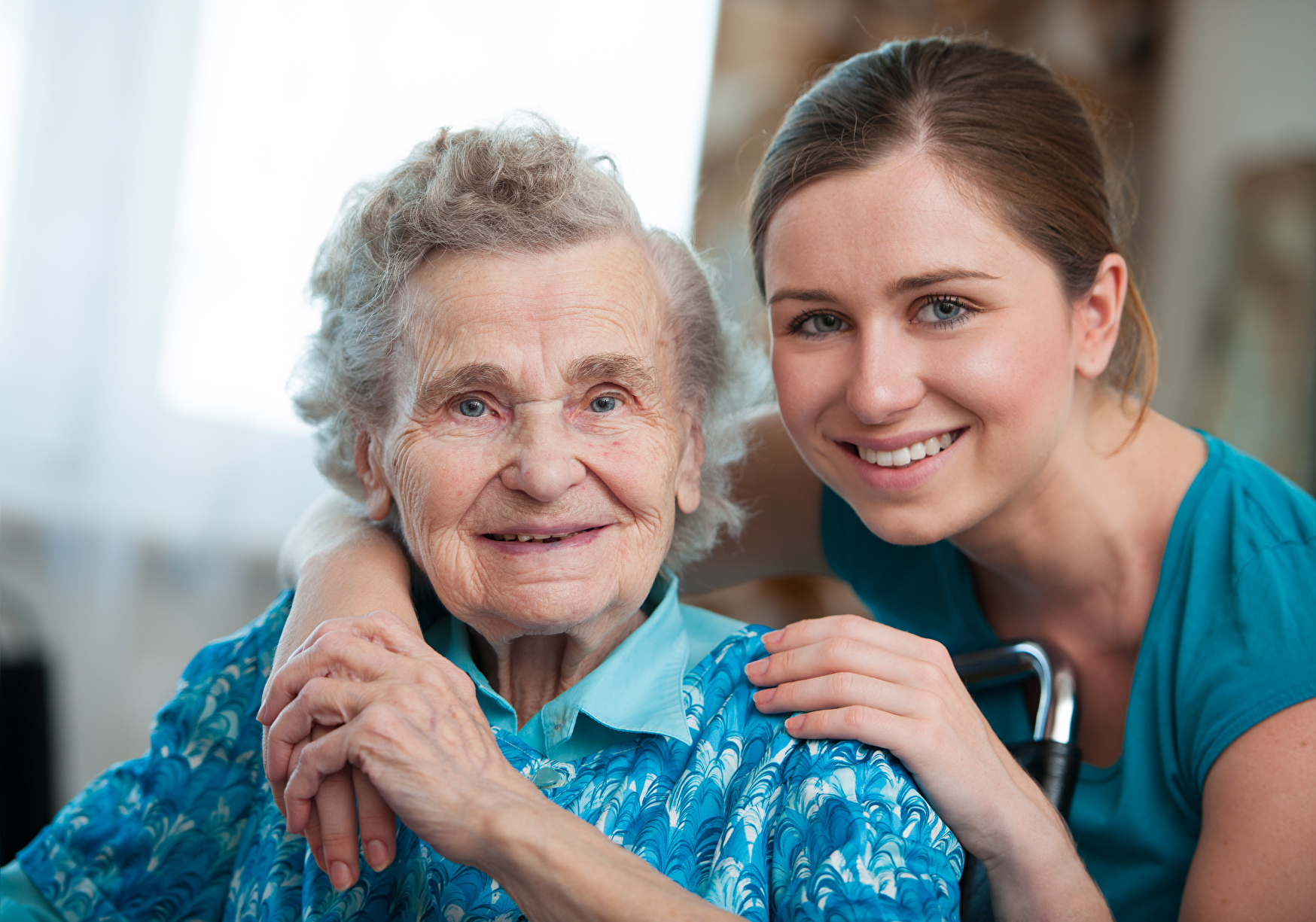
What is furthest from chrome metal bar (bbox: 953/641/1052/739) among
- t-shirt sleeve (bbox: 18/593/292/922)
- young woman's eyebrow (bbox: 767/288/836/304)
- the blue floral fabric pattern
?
t-shirt sleeve (bbox: 18/593/292/922)

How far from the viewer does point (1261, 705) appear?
4.19 feet

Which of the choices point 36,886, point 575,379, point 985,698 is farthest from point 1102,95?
point 36,886

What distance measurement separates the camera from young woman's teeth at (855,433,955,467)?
1.38 metres

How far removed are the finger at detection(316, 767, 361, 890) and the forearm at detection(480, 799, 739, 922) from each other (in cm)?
16

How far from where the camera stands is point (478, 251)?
1.17m

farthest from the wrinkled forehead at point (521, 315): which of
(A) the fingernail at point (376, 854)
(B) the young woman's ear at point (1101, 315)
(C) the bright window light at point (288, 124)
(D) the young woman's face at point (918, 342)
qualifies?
(C) the bright window light at point (288, 124)

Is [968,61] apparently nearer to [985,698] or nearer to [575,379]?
[575,379]

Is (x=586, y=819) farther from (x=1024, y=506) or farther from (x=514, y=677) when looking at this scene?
(x=1024, y=506)

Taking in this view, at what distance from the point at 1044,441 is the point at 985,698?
0.41 metres

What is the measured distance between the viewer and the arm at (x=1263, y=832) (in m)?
1.22

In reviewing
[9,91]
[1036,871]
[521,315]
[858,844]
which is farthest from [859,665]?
[9,91]

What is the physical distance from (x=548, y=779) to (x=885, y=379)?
2.03 feet

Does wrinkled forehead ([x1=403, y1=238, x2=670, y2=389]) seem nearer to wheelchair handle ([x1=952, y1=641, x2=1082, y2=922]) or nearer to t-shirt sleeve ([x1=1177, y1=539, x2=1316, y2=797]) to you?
wheelchair handle ([x1=952, y1=641, x2=1082, y2=922])

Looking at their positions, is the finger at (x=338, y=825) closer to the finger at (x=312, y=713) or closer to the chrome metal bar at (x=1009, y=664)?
the finger at (x=312, y=713)
